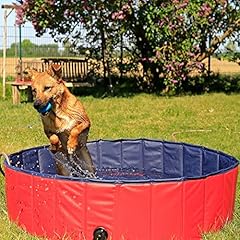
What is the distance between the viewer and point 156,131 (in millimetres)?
12102

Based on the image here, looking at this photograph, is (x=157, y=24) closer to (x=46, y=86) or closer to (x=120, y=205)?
(x=46, y=86)

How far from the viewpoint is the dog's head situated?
214 inches

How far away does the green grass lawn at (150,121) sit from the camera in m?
11.0

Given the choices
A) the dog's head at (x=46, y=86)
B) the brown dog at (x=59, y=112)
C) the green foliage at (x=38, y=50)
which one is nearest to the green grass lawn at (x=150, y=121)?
the brown dog at (x=59, y=112)

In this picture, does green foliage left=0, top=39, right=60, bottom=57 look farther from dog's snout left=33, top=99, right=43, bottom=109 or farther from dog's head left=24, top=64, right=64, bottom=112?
dog's snout left=33, top=99, right=43, bottom=109

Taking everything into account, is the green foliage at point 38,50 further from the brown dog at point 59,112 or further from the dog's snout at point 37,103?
the dog's snout at point 37,103

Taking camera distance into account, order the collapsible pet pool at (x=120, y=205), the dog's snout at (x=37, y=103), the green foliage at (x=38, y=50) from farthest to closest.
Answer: the green foliage at (x=38, y=50), the dog's snout at (x=37, y=103), the collapsible pet pool at (x=120, y=205)

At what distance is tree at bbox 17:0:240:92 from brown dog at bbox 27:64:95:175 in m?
11.6

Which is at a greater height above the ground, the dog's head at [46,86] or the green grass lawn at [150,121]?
the dog's head at [46,86]

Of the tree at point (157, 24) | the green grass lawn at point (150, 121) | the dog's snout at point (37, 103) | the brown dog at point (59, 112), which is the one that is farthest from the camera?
the tree at point (157, 24)

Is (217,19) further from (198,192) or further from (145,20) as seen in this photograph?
(198,192)

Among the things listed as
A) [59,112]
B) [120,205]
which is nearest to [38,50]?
[59,112]

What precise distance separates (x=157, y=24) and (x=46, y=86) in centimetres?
1234

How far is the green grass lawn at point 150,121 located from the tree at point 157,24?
123 centimetres
